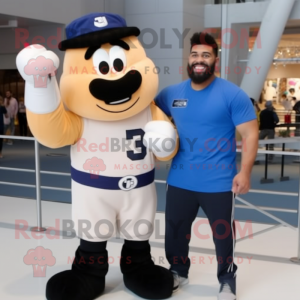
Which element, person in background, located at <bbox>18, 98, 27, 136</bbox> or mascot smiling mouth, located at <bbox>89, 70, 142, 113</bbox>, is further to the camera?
person in background, located at <bbox>18, 98, 27, 136</bbox>

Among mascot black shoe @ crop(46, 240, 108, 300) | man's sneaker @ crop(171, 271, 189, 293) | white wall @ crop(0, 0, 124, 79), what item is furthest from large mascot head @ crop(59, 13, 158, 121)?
white wall @ crop(0, 0, 124, 79)

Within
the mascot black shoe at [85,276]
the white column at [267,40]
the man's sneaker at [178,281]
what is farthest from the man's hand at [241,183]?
the white column at [267,40]

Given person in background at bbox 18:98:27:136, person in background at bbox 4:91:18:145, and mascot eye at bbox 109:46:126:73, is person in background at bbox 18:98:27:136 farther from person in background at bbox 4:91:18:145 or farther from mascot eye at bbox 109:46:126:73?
mascot eye at bbox 109:46:126:73

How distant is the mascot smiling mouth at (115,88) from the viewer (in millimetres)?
2471

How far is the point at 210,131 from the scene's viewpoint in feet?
8.60

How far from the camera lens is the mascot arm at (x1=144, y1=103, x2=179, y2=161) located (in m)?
2.60

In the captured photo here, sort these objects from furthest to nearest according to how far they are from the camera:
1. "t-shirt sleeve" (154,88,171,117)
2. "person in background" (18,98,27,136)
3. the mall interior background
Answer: "person in background" (18,98,27,136), the mall interior background, "t-shirt sleeve" (154,88,171,117)

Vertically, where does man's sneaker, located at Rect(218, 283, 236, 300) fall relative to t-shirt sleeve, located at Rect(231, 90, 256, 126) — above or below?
below

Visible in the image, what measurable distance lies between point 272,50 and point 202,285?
8585 mm

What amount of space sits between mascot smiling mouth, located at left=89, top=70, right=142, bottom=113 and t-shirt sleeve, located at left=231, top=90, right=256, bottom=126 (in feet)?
1.72

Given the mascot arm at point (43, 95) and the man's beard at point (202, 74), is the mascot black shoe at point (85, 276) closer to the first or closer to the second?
the mascot arm at point (43, 95)

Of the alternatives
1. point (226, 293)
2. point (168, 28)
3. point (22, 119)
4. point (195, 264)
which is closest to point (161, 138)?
point (226, 293)

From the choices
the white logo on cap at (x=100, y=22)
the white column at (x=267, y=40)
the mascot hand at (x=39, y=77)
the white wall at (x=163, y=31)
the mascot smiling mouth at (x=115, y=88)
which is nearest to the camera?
the mascot hand at (x=39, y=77)

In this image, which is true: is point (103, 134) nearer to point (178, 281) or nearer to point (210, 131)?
point (210, 131)
